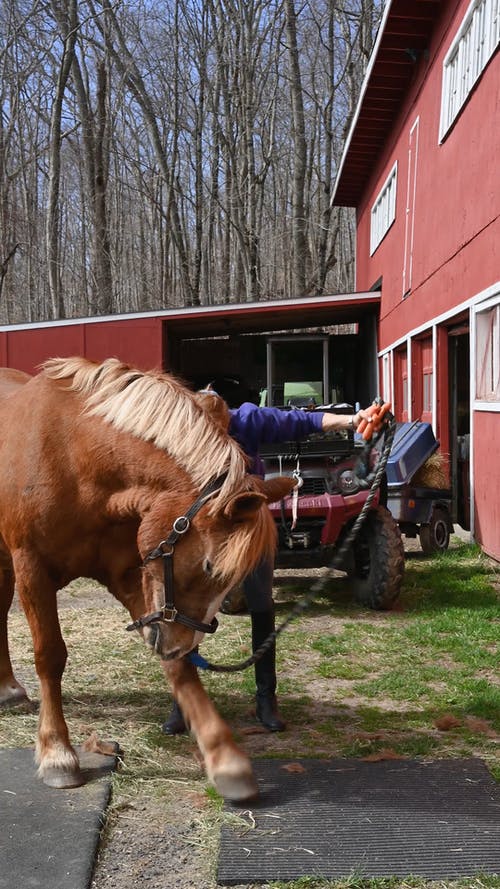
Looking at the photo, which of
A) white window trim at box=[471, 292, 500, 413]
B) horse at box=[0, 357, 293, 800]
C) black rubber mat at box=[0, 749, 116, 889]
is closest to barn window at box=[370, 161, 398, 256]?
white window trim at box=[471, 292, 500, 413]

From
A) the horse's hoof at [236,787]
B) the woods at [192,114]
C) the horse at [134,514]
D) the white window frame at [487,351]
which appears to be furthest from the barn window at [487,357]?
the woods at [192,114]

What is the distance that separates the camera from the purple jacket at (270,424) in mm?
3686

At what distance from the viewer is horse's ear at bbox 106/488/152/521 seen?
3031 millimetres

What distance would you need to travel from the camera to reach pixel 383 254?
15984 millimetres

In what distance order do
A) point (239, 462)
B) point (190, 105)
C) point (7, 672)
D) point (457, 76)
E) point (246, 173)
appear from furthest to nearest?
point (190, 105), point (246, 173), point (457, 76), point (7, 672), point (239, 462)

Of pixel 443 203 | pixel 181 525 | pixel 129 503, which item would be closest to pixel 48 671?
pixel 129 503

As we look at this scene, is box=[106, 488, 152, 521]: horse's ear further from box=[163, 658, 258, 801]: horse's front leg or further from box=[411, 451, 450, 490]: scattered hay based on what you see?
box=[411, 451, 450, 490]: scattered hay

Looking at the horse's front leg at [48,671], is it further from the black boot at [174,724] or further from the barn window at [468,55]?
the barn window at [468,55]

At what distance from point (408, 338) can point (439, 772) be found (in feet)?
30.7

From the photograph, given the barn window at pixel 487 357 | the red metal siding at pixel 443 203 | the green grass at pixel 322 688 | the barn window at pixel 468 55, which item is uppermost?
the barn window at pixel 468 55

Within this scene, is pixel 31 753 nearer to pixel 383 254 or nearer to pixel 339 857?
pixel 339 857

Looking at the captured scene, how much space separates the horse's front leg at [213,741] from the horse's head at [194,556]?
20 cm

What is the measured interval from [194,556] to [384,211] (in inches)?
574

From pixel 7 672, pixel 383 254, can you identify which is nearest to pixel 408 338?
pixel 383 254
